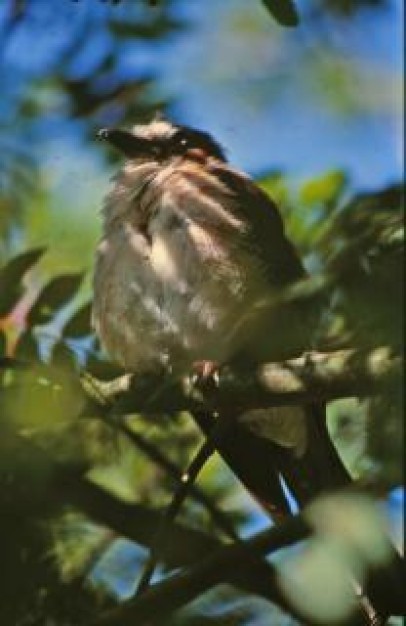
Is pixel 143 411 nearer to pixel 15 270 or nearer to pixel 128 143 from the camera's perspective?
pixel 15 270

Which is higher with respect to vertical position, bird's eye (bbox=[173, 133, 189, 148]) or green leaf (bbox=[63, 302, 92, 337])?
green leaf (bbox=[63, 302, 92, 337])

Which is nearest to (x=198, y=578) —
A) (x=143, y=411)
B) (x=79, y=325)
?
(x=143, y=411)

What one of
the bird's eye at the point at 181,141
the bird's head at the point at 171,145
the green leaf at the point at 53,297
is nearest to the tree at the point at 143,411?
the green leaf at the point at 53,297

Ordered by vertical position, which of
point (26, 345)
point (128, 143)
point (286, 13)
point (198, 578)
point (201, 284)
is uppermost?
point (286, 13)

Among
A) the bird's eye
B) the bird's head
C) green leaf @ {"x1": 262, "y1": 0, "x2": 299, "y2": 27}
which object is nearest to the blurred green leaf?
green leaf @ {"x1": 262, "y1": 0, "x2": 299, "y2": 27}

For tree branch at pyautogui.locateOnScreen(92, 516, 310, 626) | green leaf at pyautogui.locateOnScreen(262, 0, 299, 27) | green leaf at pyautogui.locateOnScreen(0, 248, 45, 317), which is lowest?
green leaf at pyautogui.locateOnScreen(0, 248, 45, 317)

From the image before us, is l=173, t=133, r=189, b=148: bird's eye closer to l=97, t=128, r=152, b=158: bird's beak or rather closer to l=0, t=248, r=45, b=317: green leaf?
l=97, t=128, r=152, b=158: bird's beak

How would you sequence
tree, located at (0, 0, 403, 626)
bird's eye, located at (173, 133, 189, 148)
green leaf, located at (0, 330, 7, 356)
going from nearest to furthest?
tree, located at (0, 0, 403, 626) < green leaf, located at (0, 330, 7, 356) < bird's eye, located at (173, 133, 189, 148)

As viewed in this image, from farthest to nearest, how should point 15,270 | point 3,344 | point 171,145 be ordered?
1. point 171,145
2. point 3,344
3. point 15,270
